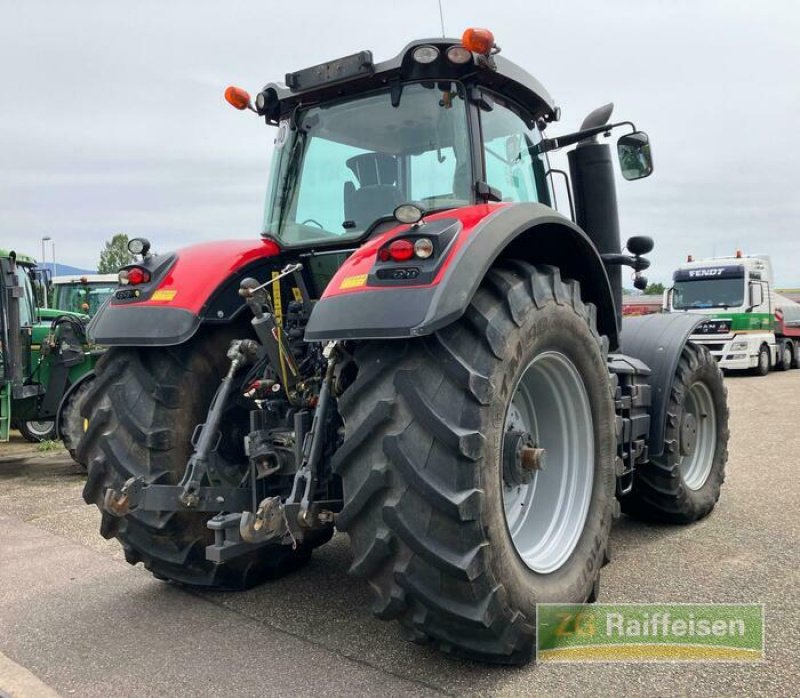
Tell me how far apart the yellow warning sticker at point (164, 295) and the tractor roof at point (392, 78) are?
114 cm

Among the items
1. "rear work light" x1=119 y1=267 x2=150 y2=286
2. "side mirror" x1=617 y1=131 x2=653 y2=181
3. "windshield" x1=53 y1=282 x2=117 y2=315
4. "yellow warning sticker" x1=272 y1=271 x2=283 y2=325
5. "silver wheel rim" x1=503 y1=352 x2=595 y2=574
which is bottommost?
"silver wheel rim" x1=503 y1=352 x2=595 y2=574

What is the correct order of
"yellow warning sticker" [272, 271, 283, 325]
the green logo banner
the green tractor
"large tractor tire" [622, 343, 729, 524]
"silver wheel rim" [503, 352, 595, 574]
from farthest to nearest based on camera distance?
the green tractor
"large tractor tire" [622, 343, 729, 524]
"yellow warning sticker" [272, 271, 283, 325]
"silver wheel rim" [503, 352, 595, 574]
the green logo banner

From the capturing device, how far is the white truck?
55.0ft

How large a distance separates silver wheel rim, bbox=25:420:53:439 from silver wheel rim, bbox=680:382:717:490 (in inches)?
324

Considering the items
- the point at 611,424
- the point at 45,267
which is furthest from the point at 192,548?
the point at 45,267

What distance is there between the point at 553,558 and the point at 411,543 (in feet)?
3.04

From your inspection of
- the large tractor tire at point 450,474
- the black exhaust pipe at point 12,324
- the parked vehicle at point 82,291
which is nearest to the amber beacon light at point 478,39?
the large tractor tire at point 450,474

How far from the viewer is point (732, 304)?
1695cm

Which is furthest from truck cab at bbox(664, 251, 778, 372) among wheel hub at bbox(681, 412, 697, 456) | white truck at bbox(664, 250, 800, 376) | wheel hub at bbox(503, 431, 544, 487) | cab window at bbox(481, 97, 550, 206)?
wheel hub at bbox(503, 431, 544, 487)

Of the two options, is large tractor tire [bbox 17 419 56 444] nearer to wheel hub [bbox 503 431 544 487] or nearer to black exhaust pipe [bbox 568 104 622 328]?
black exhaust pipe [bbox 568 104 622 328]

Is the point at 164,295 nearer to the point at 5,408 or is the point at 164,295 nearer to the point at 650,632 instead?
the point at 650,632

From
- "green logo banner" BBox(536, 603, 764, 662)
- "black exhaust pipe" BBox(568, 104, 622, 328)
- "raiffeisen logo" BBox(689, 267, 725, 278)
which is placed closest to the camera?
"green logo banner" BBox(536, 603, 764, 662)

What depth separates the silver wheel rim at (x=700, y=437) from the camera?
4.88 metres

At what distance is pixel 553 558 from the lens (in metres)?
3.04
